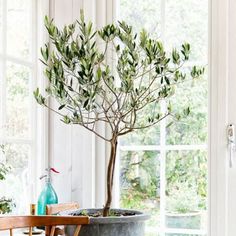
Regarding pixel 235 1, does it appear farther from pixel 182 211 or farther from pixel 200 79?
pixel 182 211

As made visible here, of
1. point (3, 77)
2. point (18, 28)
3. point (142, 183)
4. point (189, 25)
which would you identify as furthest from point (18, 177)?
point (189, 25)

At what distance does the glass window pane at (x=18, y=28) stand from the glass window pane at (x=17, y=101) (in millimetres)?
82

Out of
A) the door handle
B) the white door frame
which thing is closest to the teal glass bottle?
the white door frame

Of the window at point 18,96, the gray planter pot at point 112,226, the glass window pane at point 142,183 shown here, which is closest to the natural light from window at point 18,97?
the window at point 18,96

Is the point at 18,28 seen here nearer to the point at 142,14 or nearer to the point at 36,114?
the point at 36,114

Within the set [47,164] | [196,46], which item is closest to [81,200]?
[47,164]

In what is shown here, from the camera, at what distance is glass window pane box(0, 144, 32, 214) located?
2461 mm

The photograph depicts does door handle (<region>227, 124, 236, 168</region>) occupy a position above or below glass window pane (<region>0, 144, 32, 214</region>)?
above

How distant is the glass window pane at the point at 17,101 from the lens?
8.16 feet

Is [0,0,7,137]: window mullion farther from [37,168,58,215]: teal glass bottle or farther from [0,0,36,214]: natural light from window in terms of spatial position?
[37,168,58,215]: teal glass bottle

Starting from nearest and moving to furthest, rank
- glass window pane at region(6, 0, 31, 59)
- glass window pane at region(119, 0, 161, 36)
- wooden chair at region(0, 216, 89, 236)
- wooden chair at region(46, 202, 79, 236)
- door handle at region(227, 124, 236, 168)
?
wooden chair at region(0, 216, 89, 236) < wooden chair at region(46, 202, 79, 236) < door handle at region(227, 124, 236, 168) < glass window pane at region(6, 0, 31, 59) < glass window pane at region(119, 0, 161, 36)

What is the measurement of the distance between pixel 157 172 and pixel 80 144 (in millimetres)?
429

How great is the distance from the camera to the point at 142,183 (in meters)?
2.64

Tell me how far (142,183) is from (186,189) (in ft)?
0.76
